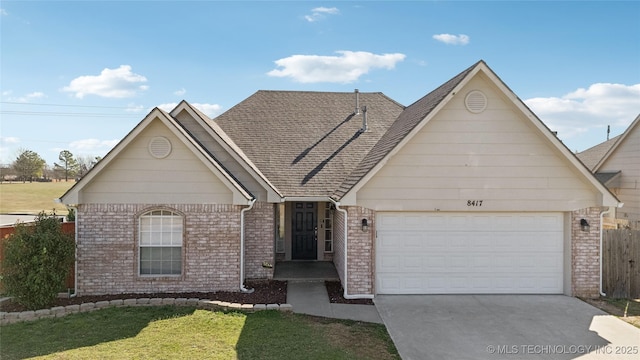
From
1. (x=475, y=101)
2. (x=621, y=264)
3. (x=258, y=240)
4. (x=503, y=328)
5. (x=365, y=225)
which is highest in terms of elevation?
→ (x=475, y=101)

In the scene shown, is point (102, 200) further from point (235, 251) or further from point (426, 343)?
point (426, 343)

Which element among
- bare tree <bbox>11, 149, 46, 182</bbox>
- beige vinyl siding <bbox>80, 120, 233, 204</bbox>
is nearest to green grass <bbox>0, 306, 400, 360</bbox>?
beige vinyl siding <bbox>80, 120, 233, 204</bbox>

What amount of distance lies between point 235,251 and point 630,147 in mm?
17026

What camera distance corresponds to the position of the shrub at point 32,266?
9484mm

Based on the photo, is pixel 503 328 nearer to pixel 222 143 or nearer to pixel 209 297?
pixel 209 297

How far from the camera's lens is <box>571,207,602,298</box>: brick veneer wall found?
1110 centimetres

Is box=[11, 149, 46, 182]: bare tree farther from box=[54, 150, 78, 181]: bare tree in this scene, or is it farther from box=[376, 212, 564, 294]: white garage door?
box=[376, 212, 564, 294]: white garage door

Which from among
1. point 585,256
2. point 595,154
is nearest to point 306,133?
point 585,256

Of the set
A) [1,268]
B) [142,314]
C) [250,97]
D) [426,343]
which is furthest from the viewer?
[250,97]

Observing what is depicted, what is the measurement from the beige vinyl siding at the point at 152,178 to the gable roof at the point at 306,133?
2869 mm

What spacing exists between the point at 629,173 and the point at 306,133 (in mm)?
13776

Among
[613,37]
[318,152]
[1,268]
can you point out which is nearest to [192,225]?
[1,268]

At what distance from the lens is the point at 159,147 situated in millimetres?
10883

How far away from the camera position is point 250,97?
17.3m
